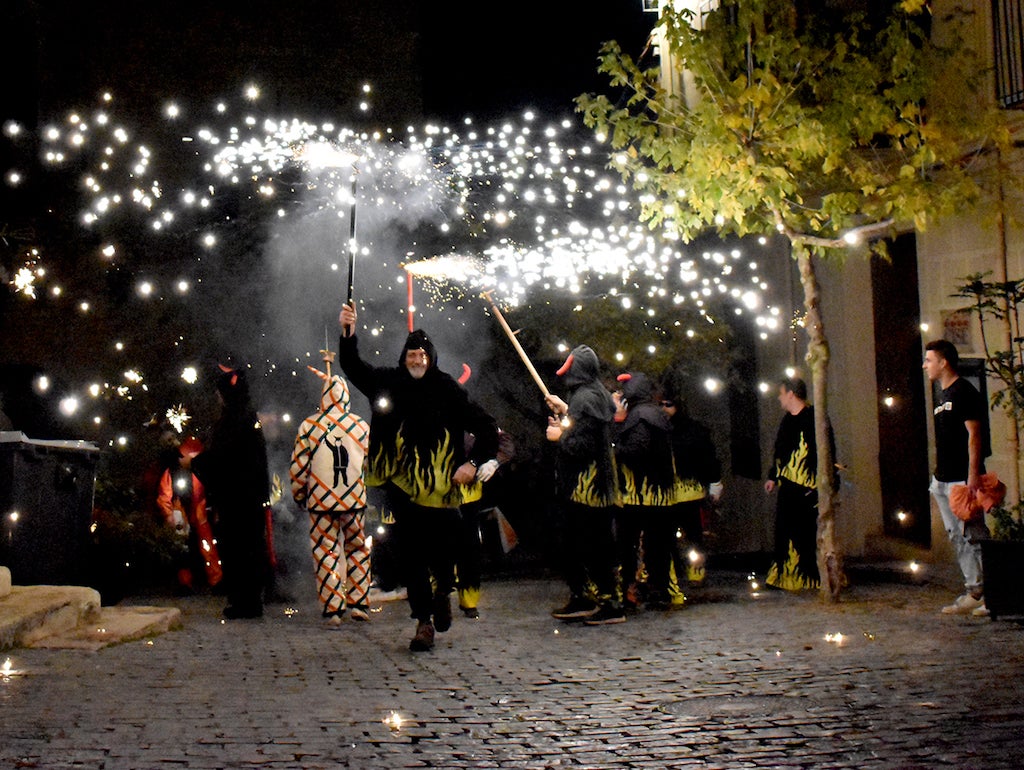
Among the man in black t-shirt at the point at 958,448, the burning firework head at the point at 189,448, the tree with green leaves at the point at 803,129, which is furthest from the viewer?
the burning firework head at the point at 189,448

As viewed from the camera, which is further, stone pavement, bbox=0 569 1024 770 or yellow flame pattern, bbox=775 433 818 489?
yellow flame pattern, bbox=775 433 818 489

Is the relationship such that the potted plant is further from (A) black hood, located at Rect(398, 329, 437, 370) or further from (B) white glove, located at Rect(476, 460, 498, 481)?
A: (A) black hood, located at Rect(398, 329, 437, 370)

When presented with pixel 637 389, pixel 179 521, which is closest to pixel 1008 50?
pixel 637 389

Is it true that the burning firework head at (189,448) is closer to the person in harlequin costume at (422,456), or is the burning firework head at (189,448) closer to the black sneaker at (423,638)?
the person in harlequin costume at (422,456)

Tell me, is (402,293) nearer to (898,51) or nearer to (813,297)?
(813,297)

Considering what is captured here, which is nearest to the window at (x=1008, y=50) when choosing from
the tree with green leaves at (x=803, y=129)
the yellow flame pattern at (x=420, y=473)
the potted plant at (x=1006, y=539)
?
the tree with green leaves at (x=803, y=129)

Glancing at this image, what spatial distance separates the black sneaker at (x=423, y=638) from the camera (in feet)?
25.2

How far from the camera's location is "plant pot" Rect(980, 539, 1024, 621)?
809 cm

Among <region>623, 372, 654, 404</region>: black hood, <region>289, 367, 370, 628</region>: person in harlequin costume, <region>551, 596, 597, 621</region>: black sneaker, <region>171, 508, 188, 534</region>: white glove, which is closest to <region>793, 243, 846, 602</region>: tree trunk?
<region>623, 372, 654, 404</region>: black hood

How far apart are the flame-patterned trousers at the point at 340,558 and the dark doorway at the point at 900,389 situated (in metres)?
6.46

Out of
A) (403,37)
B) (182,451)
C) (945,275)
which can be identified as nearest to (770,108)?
(945,275)

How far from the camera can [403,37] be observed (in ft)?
58.7

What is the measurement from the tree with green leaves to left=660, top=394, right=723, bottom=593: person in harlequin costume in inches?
43.8

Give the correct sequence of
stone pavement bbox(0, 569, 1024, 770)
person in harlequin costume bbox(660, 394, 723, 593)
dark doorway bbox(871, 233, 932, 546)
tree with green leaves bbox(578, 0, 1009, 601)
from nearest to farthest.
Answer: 1. stone pavement bbox(0, 569, 1024, 770)
2. tree with green leaves bbox(578, 0, 1009, 601)
3. person in harlequin costume bbox(660, 394, 723, 593)
4. dark doorway bbox(871, 233, 932, 546)
